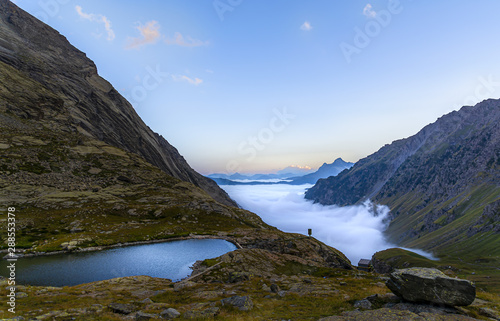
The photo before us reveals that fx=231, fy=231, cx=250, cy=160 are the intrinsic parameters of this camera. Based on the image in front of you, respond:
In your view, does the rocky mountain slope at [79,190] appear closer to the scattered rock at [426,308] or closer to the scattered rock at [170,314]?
the scattered rock at [426,308]

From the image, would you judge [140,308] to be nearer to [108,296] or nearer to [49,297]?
[108,296]

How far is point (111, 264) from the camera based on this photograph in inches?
2055

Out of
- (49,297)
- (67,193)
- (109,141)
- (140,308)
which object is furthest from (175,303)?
(109,141)

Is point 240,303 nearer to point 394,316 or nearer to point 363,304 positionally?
point 363,304

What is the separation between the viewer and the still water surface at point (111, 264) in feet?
144

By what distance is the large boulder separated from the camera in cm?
2103

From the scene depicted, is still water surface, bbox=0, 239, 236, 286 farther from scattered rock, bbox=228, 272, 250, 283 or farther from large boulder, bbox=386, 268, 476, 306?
large boulder, bbox=386, 268, 476, 306

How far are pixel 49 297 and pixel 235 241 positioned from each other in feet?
171

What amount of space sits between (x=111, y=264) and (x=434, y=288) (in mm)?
58452

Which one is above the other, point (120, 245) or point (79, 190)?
point (79, 190)

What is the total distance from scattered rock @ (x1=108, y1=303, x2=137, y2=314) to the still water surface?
21.4 metres

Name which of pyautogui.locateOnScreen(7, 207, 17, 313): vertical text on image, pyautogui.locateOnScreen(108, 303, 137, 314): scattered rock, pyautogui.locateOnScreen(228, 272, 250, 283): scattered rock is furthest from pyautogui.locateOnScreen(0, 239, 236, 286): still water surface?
pyautogui.locateOnScreen(108, 303, 137, 314): scattered rock

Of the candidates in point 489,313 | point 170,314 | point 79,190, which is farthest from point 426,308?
point 79,190

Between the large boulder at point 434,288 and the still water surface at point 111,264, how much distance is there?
40.1 metres
